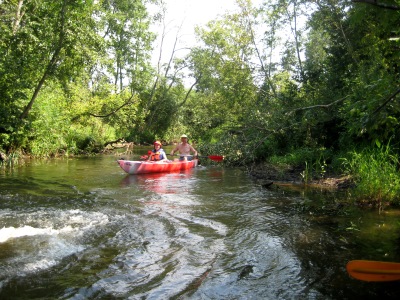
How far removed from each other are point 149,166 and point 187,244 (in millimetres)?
6828

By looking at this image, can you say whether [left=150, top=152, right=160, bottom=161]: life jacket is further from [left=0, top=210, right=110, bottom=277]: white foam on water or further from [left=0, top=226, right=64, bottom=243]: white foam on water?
[left=0, top=226, right=64, bottom=243]: white foam on water

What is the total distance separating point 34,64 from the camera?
40.3 feet

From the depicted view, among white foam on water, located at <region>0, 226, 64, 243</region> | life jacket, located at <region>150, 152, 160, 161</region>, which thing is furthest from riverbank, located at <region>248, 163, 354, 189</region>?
white foam on water, located at <region>0, 226, 64, 243</region>

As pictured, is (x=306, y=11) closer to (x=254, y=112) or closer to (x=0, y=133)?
(x=254, y=112)

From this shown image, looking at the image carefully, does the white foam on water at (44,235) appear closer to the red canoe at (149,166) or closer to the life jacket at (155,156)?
the red canoe at (149,166)

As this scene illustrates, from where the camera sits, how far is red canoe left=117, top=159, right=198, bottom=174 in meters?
10.7

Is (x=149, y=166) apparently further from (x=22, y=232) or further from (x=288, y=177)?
(x=22, y=232)

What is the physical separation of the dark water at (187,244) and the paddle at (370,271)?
14 centimetres

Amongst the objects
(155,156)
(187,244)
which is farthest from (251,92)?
(187,244)

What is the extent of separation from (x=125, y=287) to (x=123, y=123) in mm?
20903

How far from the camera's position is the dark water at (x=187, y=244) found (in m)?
3.27

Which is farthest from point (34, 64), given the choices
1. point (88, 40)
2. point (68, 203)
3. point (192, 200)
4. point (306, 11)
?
point (306, 11)

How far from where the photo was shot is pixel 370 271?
10.6 feet

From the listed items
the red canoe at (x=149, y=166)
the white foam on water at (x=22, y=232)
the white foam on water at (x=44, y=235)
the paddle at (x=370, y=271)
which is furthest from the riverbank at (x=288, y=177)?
the white foam on water at (x=22, y=232)
